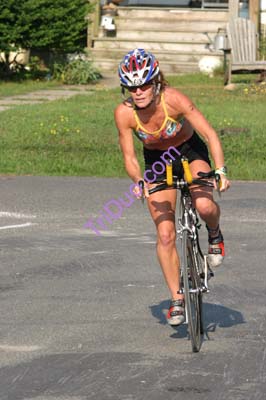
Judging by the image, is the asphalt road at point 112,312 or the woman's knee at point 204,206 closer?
the asphalt road at point 112,312

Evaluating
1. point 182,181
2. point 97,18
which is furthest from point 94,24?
point 182,181

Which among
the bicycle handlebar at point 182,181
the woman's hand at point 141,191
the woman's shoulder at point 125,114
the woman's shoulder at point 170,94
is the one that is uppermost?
the woman's shoulder at point 170,94

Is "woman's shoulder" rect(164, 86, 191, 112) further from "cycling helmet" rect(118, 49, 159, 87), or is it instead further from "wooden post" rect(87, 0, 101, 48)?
"wooden post" rect(87, 0, 101, 48)

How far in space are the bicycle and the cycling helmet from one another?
21.0 inches

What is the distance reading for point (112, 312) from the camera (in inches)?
317

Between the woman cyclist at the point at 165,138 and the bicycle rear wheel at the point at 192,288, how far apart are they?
159 mm

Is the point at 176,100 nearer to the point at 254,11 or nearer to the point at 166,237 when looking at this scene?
the point at 166,237

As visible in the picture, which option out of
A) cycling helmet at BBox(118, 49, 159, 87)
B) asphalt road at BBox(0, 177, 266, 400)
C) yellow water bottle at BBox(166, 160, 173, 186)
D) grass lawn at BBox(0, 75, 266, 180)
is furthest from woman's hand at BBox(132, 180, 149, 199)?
grass lawn at BBox(0, 75, 266, 180)

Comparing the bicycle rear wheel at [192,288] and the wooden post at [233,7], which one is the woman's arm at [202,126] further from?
the wooden post at [233,7]

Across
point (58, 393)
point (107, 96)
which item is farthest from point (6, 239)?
point (107, 96)

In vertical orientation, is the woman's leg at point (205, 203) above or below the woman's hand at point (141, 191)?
below

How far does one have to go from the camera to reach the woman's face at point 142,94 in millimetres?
7059

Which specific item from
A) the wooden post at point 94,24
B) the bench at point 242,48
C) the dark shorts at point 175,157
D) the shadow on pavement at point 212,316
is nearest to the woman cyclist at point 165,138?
the dark shorts at point 175,157

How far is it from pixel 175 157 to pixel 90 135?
10280 millimetres
